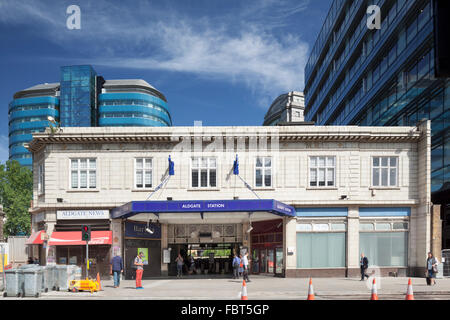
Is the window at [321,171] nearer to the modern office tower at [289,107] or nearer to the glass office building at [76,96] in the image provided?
the modern office tower at [289,107]

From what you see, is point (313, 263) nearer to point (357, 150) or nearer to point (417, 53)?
point (357, 150)

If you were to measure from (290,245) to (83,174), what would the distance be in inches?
527

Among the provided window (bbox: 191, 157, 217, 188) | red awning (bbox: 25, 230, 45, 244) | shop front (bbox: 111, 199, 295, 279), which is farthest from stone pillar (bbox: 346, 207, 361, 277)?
red awning (bbox: 25, 230, 45, 244)

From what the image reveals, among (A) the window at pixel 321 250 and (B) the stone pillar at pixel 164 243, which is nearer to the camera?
(A) the window at pixel 321 250

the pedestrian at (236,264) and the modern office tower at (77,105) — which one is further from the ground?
the modern office tower at (77,105)

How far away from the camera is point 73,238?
23844 millimetres

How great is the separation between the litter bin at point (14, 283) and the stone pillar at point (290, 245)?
566 inches

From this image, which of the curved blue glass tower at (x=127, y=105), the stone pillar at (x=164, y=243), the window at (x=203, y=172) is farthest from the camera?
the curved blue glass tower at (x=127, y=105)

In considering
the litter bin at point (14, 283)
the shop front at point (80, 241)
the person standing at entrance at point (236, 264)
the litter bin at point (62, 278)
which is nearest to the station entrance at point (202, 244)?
the person standing at entrance at point (236, 264)

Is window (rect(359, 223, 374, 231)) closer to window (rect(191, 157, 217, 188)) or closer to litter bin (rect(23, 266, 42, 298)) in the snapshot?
window (rect(191, 157, 217, 188))

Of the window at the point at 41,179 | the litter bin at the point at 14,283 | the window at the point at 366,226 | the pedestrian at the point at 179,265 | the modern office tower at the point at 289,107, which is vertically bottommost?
the pedestrian at the point at 179,265

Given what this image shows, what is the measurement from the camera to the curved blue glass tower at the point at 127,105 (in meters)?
110

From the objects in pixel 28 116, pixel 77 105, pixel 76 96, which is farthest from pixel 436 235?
pixel 28 116

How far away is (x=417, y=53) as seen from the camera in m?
34.2
